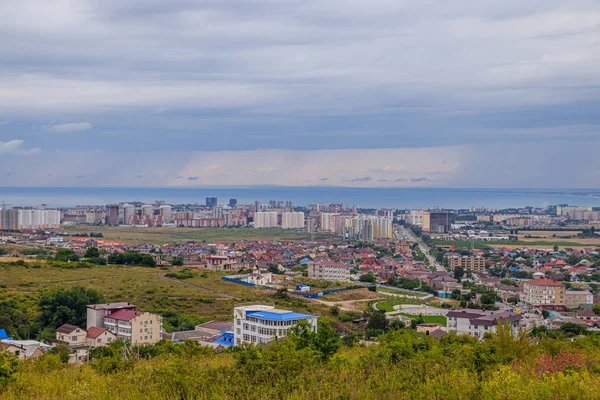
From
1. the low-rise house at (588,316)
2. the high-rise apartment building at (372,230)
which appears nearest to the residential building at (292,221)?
the high-rise apartment building at (372,230)

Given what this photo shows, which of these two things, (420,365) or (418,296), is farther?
(418,296)

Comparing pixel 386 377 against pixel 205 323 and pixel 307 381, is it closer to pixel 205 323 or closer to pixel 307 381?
pixel 307 381

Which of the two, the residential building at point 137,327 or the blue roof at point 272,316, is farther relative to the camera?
the residential building at point 137,327

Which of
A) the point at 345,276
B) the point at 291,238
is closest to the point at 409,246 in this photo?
the point at 291,238

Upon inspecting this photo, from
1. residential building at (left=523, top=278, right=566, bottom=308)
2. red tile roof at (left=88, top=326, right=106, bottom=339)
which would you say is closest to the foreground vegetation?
red tile roof at (left=88, top=326, right=106, bottom=339)

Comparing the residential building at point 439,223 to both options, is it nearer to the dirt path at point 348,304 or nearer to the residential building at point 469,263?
the residential building at point 469,263

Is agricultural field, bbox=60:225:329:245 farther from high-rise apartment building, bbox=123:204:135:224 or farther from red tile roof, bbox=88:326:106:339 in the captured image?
red tile roof, bbox=88:326:106:339
